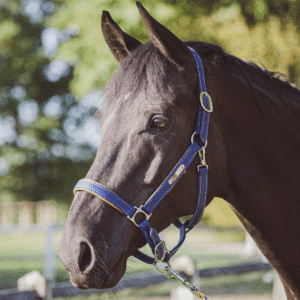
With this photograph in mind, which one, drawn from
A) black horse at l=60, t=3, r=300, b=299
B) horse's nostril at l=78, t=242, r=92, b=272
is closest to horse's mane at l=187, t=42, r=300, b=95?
black horse at l=60, t=3, r=300, b=299

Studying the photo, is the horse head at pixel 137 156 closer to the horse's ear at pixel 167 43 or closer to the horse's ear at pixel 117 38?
the horse's ear at pixel 167 43

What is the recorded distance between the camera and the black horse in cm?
166

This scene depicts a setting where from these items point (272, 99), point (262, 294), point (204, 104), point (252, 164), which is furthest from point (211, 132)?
point (262, 294)

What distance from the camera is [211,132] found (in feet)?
6.32

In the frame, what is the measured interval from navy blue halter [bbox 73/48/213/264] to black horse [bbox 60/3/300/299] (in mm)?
30

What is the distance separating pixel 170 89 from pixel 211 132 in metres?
0.33

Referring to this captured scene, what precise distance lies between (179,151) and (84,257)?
682mm

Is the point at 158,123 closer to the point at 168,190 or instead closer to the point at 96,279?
the point at 168,190

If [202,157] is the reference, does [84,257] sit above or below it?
below

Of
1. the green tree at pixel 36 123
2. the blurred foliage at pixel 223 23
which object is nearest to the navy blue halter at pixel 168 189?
the blurred foliage at pixel 223 23

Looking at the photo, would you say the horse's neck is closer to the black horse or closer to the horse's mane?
the black horse

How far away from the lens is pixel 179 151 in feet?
6.02

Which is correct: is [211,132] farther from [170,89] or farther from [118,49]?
[118,49]

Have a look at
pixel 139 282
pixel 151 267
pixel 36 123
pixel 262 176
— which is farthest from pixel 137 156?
pixel 36 123
